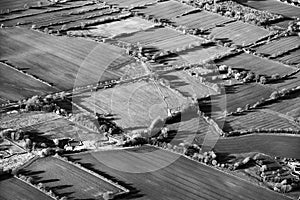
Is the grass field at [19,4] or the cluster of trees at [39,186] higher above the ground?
the grass field at [19,4]

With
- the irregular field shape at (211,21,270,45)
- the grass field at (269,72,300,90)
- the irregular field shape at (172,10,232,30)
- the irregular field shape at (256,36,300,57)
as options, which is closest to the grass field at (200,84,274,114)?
the grass field at (269,72,300,90)

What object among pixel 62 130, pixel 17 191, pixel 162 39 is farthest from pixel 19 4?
pixel 17 191

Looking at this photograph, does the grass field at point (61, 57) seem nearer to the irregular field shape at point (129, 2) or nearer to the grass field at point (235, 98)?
the grass field at point (235, 98)

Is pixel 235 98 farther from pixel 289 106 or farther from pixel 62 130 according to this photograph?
pixel 62 130

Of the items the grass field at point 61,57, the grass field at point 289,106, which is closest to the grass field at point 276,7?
the grass field at point 289,106

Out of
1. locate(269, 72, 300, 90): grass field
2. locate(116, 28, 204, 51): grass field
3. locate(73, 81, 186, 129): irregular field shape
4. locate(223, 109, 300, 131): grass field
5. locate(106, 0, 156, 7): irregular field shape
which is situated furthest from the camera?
locate(106, 0, 156, 7): irregular field shape

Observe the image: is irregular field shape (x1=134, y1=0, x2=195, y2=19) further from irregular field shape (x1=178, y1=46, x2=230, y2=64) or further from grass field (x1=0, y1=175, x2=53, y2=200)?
grass field (x1=0, y1=175, x2=53, y2=200)
